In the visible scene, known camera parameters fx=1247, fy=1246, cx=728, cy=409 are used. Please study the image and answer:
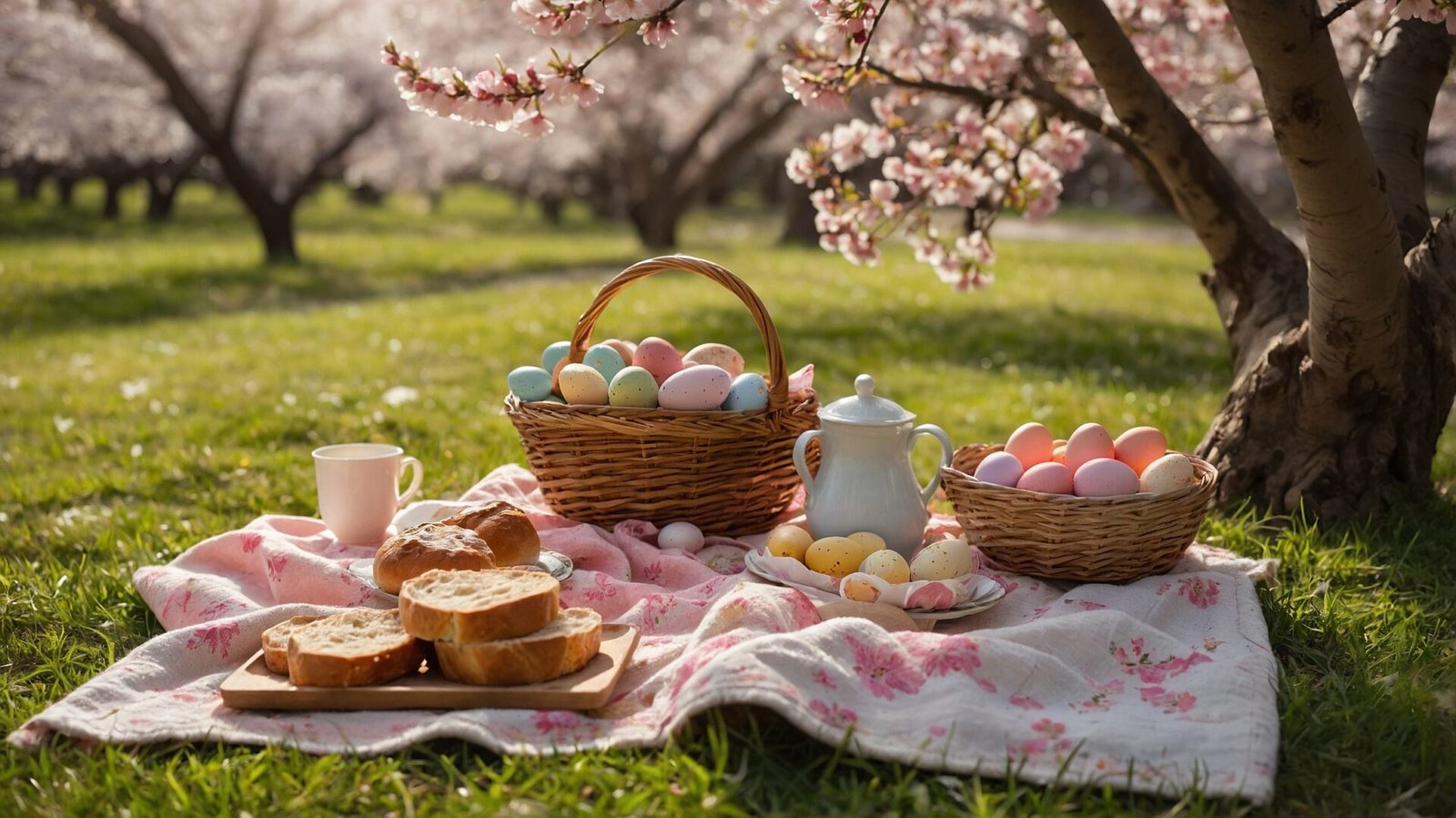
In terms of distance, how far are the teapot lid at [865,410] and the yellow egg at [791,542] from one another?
1.04 feet

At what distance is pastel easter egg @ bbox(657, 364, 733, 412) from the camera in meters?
3.52

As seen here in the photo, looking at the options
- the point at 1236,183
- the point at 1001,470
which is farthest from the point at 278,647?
the point at 1236,183

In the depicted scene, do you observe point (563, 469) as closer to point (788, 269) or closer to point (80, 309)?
point (80, 309)

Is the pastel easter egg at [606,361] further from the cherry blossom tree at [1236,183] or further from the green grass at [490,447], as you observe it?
the green grass at [490,447]

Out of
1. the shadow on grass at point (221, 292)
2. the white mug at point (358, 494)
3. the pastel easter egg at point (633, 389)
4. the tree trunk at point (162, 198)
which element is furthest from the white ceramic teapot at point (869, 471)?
the tree trunk at point (162, 198)

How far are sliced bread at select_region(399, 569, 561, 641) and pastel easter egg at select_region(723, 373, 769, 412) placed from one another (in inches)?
39.6

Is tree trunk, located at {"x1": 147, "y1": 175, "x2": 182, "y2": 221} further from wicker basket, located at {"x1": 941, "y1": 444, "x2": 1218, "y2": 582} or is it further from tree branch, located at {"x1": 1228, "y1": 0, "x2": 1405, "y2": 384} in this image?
tree branch, located at {"x1": 1228, "y1": 0, "x2": 1405, "y2": 384}

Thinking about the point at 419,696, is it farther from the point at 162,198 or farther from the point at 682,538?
the point at 162,198

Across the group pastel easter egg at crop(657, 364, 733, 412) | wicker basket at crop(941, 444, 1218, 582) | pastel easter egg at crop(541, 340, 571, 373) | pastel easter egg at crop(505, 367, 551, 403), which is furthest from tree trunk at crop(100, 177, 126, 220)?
wicker basket at crop(941, 444, 1218, 582)

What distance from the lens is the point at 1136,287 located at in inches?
508

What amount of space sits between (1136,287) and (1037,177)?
26.6ft

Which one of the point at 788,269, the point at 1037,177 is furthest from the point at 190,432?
the point at 788,269

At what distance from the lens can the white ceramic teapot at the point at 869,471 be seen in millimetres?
3312

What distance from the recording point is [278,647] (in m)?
2.67
